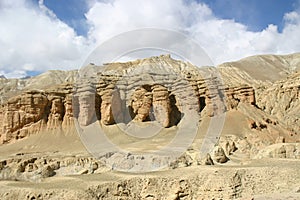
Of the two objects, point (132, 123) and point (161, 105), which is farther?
point (161, 105)

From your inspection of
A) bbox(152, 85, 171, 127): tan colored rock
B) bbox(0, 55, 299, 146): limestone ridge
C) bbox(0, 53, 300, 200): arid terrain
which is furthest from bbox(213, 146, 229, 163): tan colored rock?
bbox(152, 85, 171, 127): tan colored rock

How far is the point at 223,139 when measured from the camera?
40.8 meters

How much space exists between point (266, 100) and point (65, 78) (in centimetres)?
11111

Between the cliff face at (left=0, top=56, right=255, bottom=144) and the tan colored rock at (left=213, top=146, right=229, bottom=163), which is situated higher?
the cliff face at (left=0, top=56, right=255, bottom=144)

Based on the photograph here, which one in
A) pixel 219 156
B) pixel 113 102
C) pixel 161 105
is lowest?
pixel 219 156

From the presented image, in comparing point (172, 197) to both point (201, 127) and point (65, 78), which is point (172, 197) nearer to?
point (201, 127)

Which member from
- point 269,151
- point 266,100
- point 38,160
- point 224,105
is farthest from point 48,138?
point 266,100

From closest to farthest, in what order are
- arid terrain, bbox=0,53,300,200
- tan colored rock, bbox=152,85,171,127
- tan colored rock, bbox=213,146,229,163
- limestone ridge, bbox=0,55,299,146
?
tan colored rock, bbox=213,146,229,163 → arid terrain, bbox=0,53,300,200 → limestone ridge, bbox=0,55,299,146 → tan colored rock, bbox=152,85,171,127

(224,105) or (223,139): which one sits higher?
(224,105)

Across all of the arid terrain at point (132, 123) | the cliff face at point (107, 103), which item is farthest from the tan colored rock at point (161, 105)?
the arid terrain at point (132, 123)

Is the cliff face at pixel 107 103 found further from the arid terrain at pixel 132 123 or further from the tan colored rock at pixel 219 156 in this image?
the tan colored rock at pixel 219 156

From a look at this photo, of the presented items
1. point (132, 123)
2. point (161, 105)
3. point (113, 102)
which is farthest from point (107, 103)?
point (161, 105)

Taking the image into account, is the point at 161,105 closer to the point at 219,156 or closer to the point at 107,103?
the point at 107,103

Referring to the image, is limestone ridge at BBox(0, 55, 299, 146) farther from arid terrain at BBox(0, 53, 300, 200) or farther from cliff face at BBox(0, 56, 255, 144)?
arid terrain at BBox(0, 53, 300, 200)
